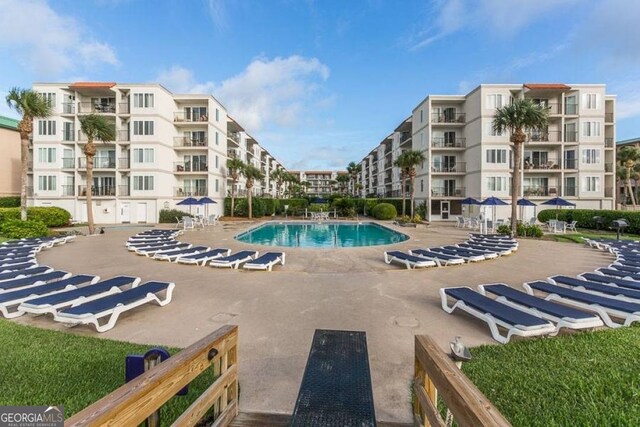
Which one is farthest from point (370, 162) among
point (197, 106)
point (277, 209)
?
point (197, 106)

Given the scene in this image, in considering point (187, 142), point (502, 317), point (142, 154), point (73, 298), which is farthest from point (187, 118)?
point (502, 317)

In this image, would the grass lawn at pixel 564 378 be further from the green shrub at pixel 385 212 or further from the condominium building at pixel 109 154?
the condominium building at pixel 109 154

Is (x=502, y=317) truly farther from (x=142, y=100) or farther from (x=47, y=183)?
(x=47, y=183)

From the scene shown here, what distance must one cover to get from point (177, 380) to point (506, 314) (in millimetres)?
5530

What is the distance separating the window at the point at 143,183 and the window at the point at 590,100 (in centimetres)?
4536

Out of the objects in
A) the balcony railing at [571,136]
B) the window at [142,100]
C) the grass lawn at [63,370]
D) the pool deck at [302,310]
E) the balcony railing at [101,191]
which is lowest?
the pool deck at [302,310]

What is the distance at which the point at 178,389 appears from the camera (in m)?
2.06

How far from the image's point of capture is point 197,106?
115 feet

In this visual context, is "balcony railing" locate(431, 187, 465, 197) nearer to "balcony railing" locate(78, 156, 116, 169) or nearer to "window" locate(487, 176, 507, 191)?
"window" locate(487, 176, 507, 191)

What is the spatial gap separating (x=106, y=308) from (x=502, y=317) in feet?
24.1

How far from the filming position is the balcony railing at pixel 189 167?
34.4m

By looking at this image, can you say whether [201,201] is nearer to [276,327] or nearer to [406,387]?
[276,327]

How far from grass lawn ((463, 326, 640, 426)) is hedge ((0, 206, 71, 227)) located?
29.4m

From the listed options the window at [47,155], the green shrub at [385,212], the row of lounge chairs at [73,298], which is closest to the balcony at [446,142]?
the green shrub at [385,212]
